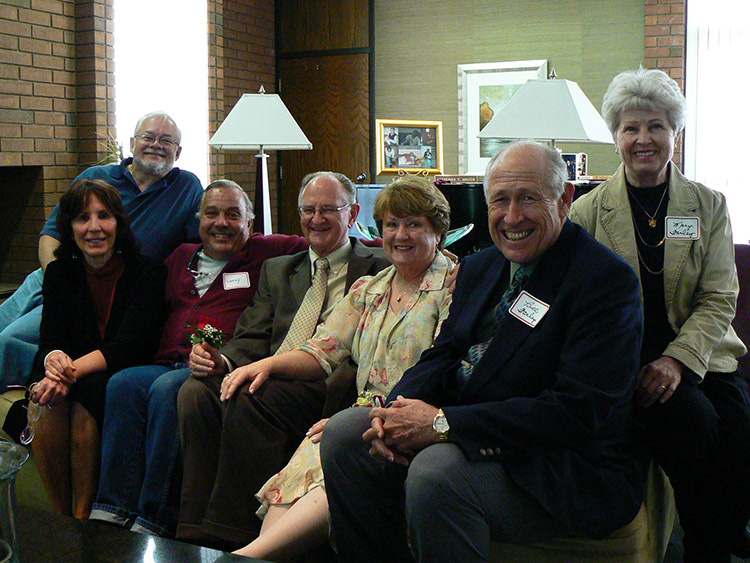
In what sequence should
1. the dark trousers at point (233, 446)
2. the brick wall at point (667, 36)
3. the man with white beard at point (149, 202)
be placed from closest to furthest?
the dark trousers at point (233, 446) → the man with white beard at point (149, 202) → the brick wall at point (667, 36)

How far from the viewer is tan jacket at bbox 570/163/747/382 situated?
6.77 feet

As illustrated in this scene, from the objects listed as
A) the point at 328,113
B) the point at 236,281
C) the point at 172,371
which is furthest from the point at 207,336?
the point at 328,113

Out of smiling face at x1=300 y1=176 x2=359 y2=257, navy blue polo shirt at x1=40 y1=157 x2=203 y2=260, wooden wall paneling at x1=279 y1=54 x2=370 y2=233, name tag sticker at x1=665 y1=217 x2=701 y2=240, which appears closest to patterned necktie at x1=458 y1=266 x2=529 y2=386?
name tag sticker at x1=665 y1=217 x2=701 y2=240

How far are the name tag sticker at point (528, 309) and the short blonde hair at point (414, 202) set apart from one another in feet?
1.91

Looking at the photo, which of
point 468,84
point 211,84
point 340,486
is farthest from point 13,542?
point 468,84

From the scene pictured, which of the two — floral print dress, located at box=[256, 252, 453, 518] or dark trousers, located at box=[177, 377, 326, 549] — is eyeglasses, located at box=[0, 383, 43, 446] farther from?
floral print dress, located at box=[256, 252, 453, 518]

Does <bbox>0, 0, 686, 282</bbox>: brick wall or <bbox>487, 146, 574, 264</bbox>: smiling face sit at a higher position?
<bbox>0, 0, 686, 282</bbox>: brick wall

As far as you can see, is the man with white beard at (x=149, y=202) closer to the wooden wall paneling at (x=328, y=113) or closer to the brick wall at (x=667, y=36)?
the wooden wall paneling at (x=328, y=113)

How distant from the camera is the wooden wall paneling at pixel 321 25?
23.9ft

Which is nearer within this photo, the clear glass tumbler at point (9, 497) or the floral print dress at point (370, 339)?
the clear glass tumbler at point (9, 497)

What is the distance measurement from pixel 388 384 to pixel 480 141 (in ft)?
16.8

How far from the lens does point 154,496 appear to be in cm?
248

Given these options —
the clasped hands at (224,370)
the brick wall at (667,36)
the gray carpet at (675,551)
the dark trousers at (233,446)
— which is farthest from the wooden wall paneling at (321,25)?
the gray carpet at (675,551)

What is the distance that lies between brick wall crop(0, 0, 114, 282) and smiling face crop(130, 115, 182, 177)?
1673 mm
